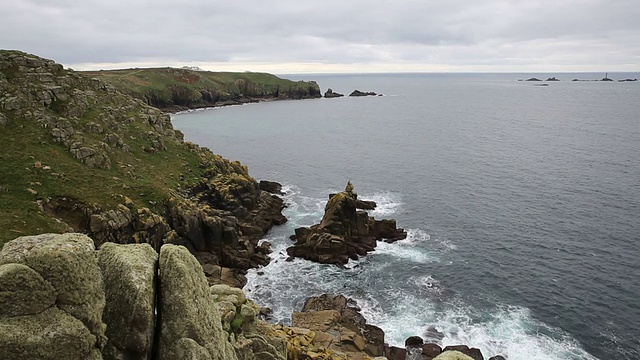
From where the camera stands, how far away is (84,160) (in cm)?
5688

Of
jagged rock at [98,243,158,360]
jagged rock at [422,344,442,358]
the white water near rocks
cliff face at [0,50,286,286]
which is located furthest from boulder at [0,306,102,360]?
the white water near rocks

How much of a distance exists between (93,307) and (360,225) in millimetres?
55186

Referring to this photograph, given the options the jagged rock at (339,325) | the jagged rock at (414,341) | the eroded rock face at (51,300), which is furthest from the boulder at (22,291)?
the jagged rock at (414,341)

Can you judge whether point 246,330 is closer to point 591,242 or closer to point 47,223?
point 47,223

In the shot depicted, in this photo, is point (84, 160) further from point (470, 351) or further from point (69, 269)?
point (470, 351)

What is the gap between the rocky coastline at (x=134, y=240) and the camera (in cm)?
1433

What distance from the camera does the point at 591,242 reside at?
217ft

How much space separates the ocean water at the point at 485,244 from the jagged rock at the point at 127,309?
3378cm

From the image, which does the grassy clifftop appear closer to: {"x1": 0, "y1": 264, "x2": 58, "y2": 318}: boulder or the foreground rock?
the foreground rock

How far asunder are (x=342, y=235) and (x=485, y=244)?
2318cm

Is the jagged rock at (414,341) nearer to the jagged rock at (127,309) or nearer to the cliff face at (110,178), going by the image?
the cliff face at (110,178)

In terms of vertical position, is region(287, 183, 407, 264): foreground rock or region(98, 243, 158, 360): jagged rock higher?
region(98, 243, 158, 360): jagged rock

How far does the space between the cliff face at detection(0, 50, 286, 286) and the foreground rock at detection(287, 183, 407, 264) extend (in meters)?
6.99

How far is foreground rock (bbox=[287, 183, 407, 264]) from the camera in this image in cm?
6293
